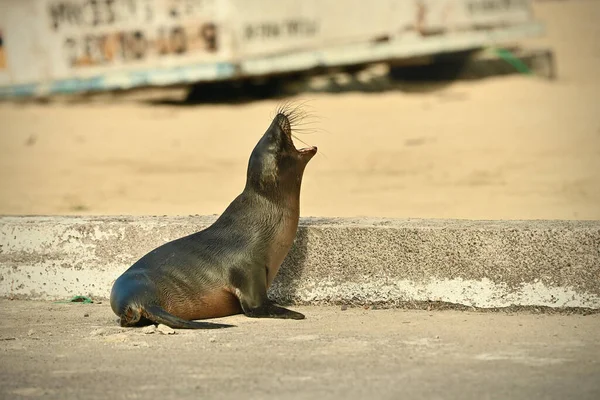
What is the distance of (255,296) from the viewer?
16.7 feet

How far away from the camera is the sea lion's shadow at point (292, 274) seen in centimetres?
538

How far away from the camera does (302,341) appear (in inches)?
178

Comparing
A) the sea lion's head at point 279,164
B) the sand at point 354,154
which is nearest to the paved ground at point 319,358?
the sea lion's head at point 279,164

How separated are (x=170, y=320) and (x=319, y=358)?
3.00ft

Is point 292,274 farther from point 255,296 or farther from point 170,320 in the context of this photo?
point 170,320

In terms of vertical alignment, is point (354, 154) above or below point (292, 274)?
below

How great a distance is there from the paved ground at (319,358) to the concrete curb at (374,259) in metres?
0.13

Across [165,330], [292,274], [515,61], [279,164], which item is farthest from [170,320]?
[515,61]

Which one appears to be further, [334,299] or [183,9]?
[183,9]

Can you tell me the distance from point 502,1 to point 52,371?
13.5 m

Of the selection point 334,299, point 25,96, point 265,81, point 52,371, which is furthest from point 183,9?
point 52,371

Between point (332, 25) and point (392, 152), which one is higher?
point (332, 25)

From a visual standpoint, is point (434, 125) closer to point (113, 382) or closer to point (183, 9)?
point (183, 9)

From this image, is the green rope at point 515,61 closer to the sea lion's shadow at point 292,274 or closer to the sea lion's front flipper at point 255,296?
the sea lion's shadow at point 292,274
